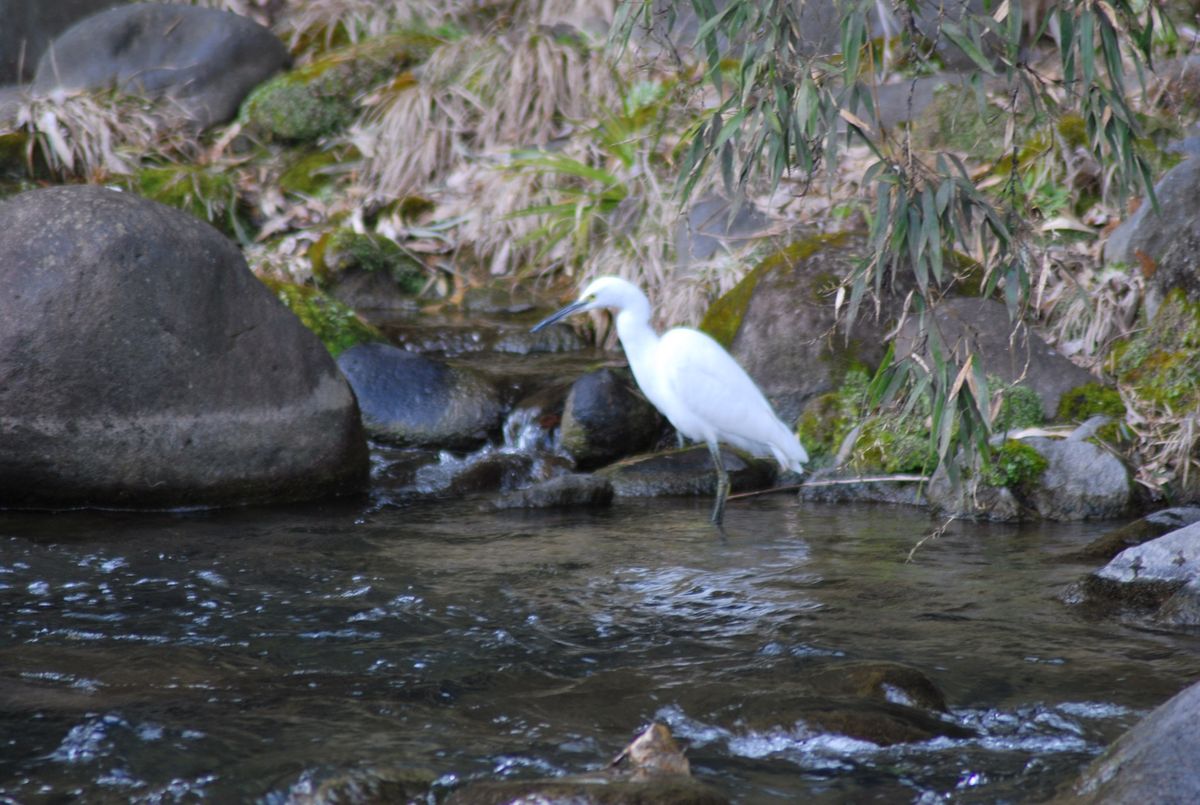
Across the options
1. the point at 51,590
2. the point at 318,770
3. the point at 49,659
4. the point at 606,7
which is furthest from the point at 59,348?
the point at 606,7

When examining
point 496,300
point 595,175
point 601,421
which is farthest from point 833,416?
point 595,175

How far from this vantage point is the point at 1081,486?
19.0 feet

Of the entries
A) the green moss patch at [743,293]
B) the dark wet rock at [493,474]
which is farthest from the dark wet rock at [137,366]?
the green moss patch at [743,293]

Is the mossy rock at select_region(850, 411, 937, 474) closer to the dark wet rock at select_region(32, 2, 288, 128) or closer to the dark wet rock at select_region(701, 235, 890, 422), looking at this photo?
the dark wet rock at select_region(701, 235, 890, 422)

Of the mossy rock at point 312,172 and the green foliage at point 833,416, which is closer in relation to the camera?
the green foliage at point 833,416

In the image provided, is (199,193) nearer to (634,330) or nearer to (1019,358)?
(634,330)

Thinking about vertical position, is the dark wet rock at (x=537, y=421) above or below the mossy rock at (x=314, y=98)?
below

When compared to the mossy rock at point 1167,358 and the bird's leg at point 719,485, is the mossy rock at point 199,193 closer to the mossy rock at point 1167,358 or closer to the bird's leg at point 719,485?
the bird's leg at point 719,485

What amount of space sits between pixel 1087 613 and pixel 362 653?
7.79 feet

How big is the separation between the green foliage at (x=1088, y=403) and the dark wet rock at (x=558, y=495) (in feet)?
7.89

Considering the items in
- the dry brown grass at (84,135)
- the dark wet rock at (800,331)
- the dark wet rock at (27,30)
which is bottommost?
the dark wet rock at (800,331)

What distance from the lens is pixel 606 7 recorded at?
12.3m

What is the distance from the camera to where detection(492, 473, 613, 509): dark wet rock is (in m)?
6.14

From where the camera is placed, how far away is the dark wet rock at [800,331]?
278 inches
